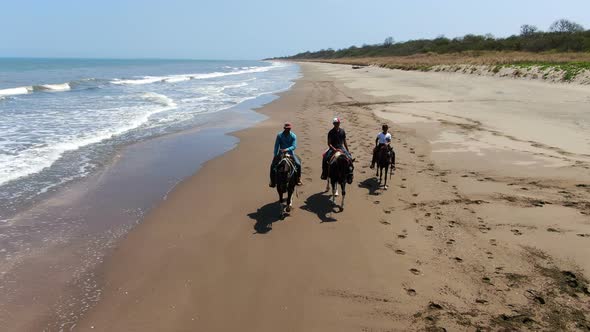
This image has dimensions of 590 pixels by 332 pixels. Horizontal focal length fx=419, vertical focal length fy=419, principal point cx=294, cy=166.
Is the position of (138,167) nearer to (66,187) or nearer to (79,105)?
(66,187)

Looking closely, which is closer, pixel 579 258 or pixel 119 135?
pixel 579 258

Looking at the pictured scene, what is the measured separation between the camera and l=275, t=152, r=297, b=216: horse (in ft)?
28.8

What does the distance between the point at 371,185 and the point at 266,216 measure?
3290 mm

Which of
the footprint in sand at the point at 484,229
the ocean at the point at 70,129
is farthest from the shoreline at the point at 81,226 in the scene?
the footprint in sand at the point at 484,229

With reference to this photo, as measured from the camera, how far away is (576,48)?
174 ft

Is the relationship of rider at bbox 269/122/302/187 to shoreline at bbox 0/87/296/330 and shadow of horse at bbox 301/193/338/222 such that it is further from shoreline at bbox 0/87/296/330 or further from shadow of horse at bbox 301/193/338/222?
shoreline at bbox 0/87/296/330

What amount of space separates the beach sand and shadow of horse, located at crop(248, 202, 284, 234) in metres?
0.04

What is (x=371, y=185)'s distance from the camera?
10.8 m

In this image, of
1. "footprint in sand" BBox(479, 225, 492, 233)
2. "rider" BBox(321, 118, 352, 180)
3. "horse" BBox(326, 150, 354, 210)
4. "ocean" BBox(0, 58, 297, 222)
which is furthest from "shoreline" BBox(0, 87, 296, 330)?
"footprint in sand" BBox(479, 225, 492, 233)

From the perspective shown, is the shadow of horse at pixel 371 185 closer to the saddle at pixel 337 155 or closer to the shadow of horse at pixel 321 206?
the shadow of horse at pixel 321 206

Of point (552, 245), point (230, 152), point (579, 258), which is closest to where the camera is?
point (579, 258)

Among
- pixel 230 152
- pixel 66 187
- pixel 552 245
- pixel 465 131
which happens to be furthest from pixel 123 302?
pixel 465 131

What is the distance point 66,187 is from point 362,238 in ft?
24.6

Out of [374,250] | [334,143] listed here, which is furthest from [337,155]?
[374,250]
